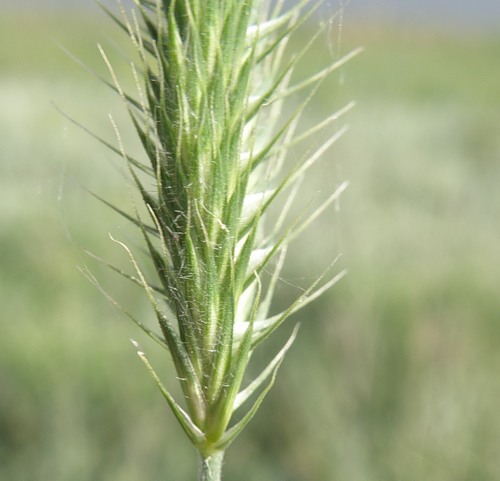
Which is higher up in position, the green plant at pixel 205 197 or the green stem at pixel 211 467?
the green plant at pixel 205 197

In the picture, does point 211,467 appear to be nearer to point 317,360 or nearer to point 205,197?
point 205,197

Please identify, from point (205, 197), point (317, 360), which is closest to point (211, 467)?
point (205, 197)

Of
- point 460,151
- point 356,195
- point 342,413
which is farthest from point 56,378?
point 460,151

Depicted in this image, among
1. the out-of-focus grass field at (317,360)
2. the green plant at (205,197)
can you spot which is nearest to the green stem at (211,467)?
the green plant at (205,197)

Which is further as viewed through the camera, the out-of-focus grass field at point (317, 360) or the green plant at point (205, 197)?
the out-of-focus grass field at point (317, 360)

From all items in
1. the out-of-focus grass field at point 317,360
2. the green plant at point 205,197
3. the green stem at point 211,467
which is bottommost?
the out-of-focus grass field at point 317,360

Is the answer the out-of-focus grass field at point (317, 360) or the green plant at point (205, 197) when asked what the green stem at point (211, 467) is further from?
the out-of-focus grass field at point (317, 360)

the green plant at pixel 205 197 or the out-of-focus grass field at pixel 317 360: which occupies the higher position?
the green plant at pixel 205 197

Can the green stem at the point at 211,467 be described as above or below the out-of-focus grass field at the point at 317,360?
above

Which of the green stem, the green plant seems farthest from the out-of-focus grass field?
the green stem
